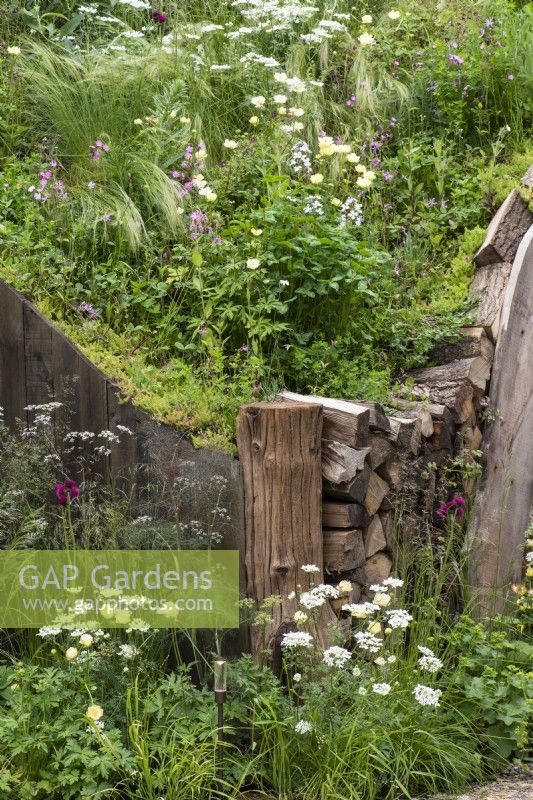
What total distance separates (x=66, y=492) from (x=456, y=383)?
2045mm

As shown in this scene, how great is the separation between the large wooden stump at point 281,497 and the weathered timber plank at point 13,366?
35.2 inches

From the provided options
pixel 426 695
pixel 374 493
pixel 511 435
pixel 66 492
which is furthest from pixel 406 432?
pixel 66 492

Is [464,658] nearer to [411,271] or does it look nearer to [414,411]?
[414,411]

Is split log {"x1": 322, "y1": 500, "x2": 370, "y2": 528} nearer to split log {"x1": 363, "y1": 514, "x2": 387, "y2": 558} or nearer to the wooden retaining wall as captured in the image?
split log {"x1": 363, "y1": 514, "x2": 387, "y2": 558}

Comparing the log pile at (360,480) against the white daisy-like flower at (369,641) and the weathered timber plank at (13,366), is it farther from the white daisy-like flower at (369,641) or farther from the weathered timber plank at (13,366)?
the weathered timber plank at (13,366)

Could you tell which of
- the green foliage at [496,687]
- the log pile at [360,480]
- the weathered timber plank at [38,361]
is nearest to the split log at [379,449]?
the log pile at [360,480]

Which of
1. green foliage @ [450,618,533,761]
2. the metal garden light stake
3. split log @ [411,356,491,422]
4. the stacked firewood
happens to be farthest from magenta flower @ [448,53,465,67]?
the metal garden light stake

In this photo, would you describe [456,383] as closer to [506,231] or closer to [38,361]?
[506,231]

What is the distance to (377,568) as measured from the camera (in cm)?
445

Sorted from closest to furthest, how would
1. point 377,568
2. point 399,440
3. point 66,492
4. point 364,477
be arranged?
point 66,492
point 364,477
point 377,568
point 399,440

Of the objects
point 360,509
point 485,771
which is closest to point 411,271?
point 360,509

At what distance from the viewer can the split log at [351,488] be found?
4.15 metres

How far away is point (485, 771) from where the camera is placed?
395 cm

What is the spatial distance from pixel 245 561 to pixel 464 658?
90cm
